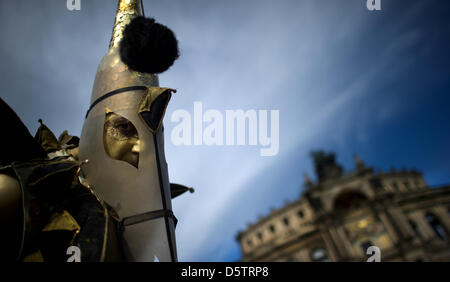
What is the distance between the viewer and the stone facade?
29.8m

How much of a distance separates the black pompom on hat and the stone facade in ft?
107

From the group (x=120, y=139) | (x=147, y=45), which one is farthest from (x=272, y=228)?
(x=147, y=45)

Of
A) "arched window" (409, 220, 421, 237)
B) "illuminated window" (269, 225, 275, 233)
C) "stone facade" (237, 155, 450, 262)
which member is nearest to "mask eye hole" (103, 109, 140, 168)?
"stone facade" (237, 155, 450, 262)

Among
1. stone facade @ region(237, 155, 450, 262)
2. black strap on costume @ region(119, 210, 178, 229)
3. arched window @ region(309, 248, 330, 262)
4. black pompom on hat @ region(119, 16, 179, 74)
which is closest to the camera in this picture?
black strap on costume @ region(119, 210, 178, 229)

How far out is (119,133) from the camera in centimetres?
285

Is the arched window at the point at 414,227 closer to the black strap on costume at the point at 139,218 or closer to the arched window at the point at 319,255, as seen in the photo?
the arched window at the point at 319,255

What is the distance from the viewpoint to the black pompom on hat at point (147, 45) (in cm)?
261

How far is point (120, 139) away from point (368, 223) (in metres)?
35.3

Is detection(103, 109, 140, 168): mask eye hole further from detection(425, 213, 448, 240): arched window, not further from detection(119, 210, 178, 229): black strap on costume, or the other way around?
detection(425, 213, 448, 240): arched window

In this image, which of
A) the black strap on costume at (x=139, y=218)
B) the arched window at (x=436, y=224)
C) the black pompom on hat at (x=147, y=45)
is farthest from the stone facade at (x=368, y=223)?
the black pompom on hat at (x=147, y=45)

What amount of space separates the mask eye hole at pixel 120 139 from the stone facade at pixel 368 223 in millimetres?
32249
